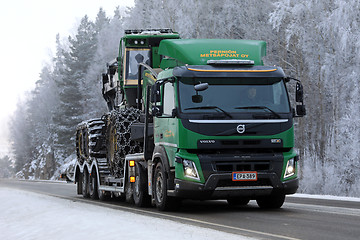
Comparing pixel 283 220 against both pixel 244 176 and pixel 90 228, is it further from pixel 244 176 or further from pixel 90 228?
pixel 90 228

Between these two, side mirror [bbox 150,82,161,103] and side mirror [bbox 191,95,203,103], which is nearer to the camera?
side mirror [bbox 191,95,203,103]

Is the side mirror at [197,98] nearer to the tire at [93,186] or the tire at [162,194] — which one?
the tire at [162,194]

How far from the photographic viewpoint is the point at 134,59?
19156 millimetres

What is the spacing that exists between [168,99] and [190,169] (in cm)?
169

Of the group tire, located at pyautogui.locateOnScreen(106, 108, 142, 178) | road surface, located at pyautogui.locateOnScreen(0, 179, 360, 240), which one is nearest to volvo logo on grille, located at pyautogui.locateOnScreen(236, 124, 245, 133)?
road surface, located at pyautogui.locateOnScreen(0, 179, 360, 240)

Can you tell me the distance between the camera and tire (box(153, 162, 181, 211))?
43.3ft

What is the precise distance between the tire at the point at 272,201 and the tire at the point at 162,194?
6.55ft

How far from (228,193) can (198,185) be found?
0.64 m

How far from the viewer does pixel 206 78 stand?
1256cm

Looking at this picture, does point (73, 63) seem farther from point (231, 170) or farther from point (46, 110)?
point (231, 170)

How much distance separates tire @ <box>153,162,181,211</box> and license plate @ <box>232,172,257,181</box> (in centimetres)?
165

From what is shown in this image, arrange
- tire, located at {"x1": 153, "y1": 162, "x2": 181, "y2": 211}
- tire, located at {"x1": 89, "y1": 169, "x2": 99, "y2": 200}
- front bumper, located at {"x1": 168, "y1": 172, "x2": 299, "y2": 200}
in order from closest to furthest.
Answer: front bumper, located at {"x1": 168, "y1": 172, "x2": 299, "y2": 200} → tire, located at {"x1": 153, "y1": 162, "x2": 181, "y2": 211} → tire, located at {"x1": 89, "y1": 169, "x2": 99, "y2": 200}

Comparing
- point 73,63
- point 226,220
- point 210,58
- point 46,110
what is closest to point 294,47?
point 210,58

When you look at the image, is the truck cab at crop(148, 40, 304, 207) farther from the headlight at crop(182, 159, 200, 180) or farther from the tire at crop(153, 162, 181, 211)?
the tire at crop(153, 162, 181, 211)
